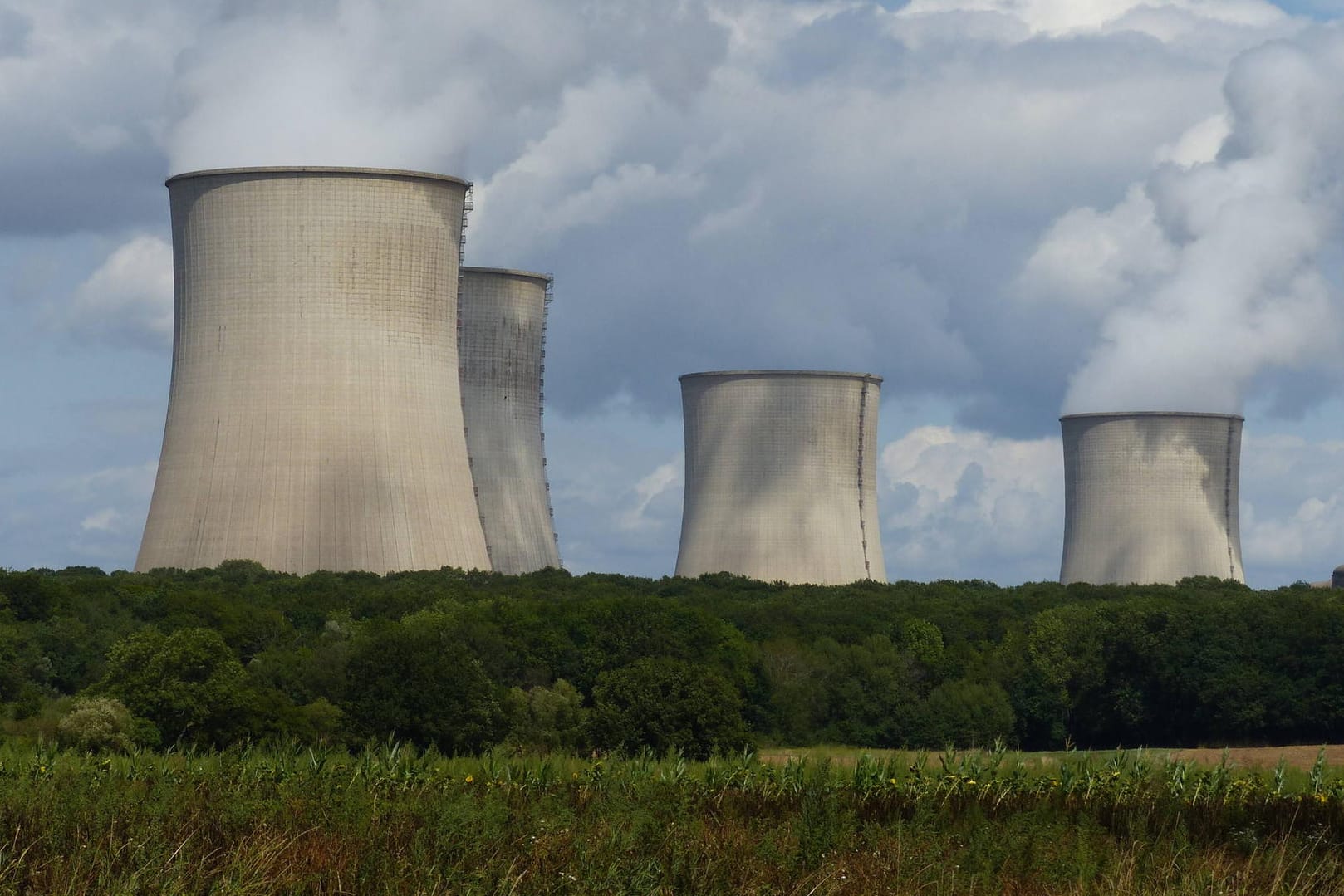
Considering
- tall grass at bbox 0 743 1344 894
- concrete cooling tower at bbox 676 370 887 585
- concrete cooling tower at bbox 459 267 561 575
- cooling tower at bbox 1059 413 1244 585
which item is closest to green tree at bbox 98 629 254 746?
tall grass at bbox 0 743 1344 894

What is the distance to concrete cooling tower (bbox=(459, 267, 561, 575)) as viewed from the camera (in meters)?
38.8

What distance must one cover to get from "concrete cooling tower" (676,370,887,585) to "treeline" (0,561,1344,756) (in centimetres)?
241

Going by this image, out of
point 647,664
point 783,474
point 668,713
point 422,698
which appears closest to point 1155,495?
point 783,474

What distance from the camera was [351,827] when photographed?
10211mm

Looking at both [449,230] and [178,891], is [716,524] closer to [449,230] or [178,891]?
[449,230]

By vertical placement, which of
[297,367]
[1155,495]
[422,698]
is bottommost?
[422,698]

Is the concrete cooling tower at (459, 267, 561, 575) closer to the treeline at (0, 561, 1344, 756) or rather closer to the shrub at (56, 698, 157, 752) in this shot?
the treeline at (0, 561, 1344, 756)

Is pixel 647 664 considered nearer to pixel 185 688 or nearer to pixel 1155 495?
pixel 185 688

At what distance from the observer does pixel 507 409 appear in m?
39.6

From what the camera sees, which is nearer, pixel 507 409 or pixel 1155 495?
pixel 507 409

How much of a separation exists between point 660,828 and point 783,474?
31.2 m

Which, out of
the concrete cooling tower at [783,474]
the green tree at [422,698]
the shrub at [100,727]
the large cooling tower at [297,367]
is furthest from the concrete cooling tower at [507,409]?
the shrub at [100,727]

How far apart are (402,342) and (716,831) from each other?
19746 mm

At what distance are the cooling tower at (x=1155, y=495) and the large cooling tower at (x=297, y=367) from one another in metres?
18.7
